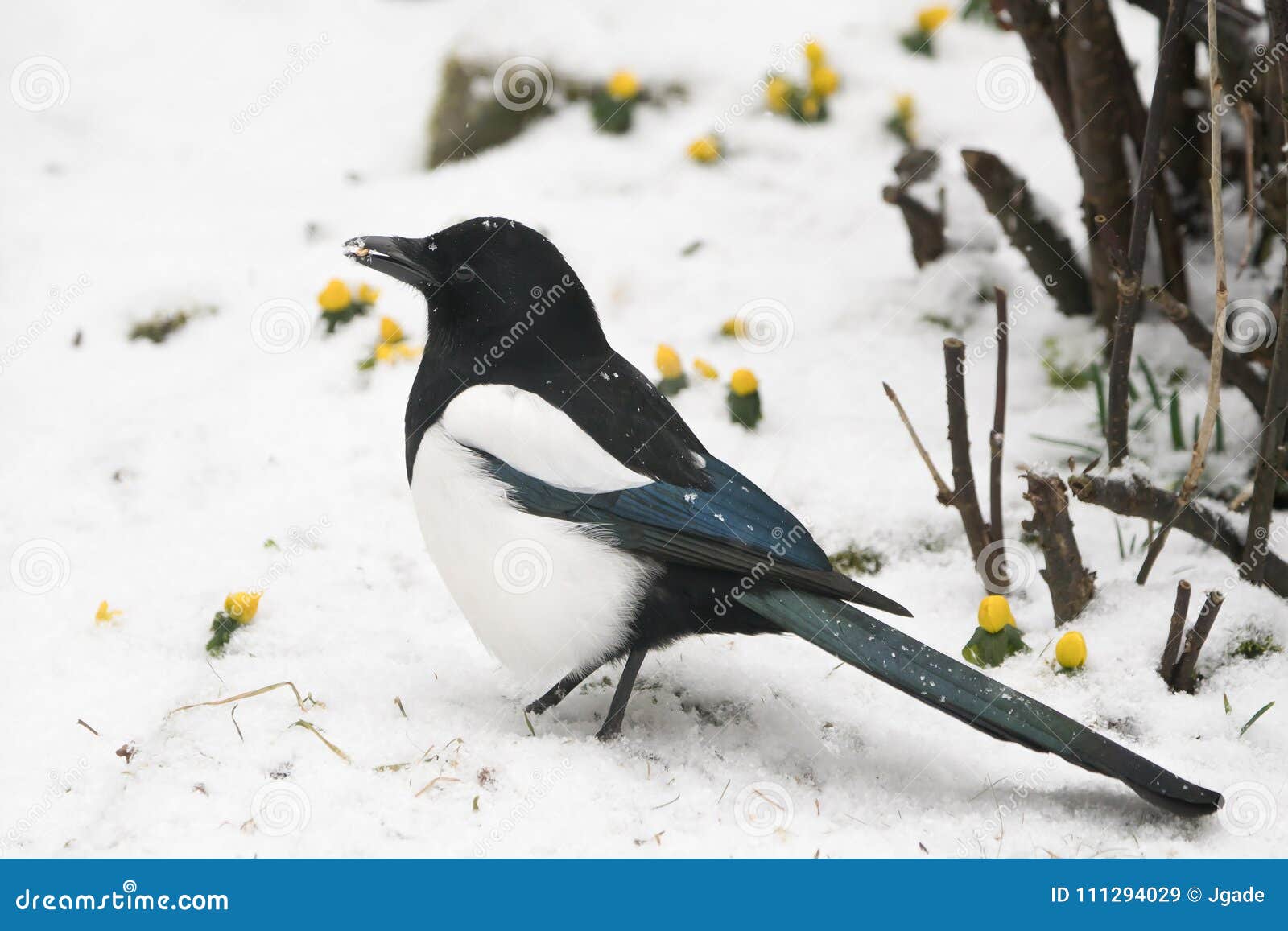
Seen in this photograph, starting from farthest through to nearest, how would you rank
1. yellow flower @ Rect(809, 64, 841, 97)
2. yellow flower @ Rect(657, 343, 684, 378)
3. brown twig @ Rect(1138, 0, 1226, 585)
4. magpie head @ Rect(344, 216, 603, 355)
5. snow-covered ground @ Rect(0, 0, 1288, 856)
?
yellow flower @ Rect(809, 64, 841, 97), yellow flower @ Rect(657, 343, 684, 378), magpie head @ Rect(344, 216, 603, 355), brown twig @ Rect(1138, 0, 1226, 585), snow-covered ground @ Rect(0, 0, 1288, 856)

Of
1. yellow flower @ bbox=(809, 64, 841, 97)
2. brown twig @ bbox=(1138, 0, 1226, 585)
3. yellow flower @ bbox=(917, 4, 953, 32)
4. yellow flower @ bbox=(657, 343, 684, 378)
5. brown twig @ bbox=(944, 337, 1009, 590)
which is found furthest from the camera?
yellow flower @ bbox=(917, 4, 953, 32)

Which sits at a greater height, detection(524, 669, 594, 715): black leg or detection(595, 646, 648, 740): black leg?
detection(595, 646, 648, 740): black leg

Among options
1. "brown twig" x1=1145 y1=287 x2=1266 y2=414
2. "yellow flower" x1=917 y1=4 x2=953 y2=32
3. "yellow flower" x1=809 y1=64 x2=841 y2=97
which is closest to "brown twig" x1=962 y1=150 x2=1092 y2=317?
"brown twig" x1=1145 y1=287 x2=1266 y2=414

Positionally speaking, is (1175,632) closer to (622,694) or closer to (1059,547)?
(1059,547)

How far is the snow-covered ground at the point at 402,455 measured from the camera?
6.74ft

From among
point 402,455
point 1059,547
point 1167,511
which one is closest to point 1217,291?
point 1167,511

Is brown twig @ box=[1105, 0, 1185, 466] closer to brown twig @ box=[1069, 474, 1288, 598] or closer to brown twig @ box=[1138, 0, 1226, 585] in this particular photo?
brown twig @ box=[1138, 0, 1226, 585]

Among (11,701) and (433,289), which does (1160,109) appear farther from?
(11,701)

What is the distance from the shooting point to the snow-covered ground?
6.74 ft

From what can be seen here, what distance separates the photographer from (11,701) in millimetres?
2393

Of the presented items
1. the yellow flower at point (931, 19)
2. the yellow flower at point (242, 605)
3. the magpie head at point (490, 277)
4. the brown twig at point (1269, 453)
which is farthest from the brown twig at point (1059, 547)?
the yellow flower at point (931, 19)

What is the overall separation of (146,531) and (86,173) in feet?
6.07

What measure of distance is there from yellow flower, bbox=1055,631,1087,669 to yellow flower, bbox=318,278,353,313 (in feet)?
6.65

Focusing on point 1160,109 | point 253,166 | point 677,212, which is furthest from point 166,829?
point 253,166
